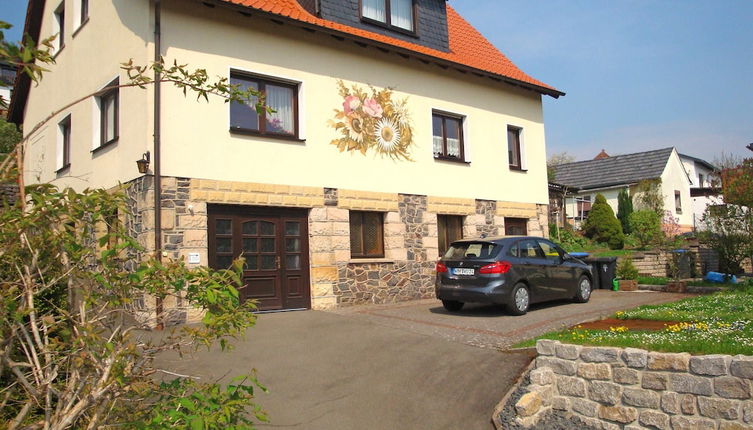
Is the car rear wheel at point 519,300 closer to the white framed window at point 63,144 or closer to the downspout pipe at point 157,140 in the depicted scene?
the downspout pipe at point 157,140

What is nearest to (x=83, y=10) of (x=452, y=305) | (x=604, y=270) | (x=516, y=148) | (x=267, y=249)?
(x=267, y=249)

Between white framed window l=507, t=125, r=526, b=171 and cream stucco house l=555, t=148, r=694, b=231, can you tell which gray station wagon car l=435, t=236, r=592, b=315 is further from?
cream stucco house l=555, t=148, r=694, b=231

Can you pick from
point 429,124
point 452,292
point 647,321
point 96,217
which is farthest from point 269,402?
point 429,124

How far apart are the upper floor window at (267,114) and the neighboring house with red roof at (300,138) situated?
0.12 ft

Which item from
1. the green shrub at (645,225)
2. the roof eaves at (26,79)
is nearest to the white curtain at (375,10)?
the roof eaves at (26,79)

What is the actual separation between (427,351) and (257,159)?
5842 mm

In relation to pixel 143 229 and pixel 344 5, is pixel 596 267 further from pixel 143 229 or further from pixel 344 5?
pixel 143 229

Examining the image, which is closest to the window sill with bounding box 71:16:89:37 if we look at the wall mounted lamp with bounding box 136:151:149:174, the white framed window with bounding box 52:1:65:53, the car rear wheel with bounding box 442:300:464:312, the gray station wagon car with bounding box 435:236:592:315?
the white framed window with bounding box 52:1:65:53

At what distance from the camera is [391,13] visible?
15211 millimetres

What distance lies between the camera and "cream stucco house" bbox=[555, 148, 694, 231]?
1373 inches

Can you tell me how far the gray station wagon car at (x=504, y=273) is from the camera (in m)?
10.4

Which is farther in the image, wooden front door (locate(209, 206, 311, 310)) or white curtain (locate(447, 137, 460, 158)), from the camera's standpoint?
white curtain (locate(447, 137, 460, 158))

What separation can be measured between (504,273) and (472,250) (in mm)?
883

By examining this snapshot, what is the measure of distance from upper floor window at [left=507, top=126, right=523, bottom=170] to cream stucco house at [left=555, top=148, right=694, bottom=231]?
56.0 feet
